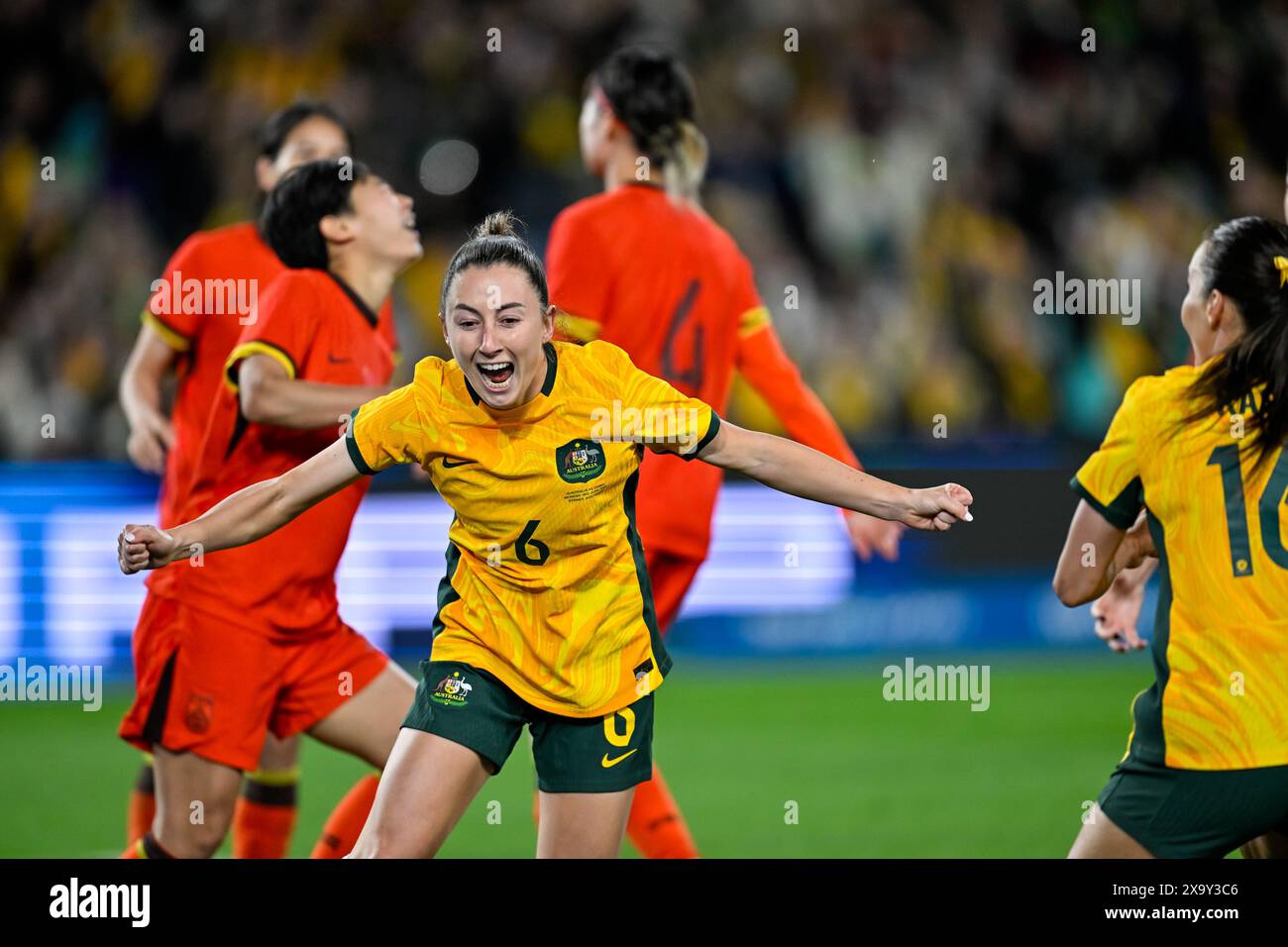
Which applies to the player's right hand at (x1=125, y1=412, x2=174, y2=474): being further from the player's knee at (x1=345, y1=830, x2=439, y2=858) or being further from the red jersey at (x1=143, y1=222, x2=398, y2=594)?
the player's knee at (x1=345, y1=830, x2=439, y2=858)

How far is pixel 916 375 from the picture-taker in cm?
1122

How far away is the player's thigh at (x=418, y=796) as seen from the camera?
11.0ft

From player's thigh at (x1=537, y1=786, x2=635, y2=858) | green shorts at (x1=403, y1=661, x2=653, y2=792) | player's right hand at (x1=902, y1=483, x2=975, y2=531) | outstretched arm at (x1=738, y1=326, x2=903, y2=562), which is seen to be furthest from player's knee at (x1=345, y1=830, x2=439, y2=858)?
outstretched arm at (x1=738, y1=326, x2=903, y2=562)

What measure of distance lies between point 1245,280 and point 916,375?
7711mm

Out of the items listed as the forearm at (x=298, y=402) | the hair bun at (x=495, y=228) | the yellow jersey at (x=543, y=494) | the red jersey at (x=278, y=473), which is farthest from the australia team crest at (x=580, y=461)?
the red jersey at (x=278, y=473)

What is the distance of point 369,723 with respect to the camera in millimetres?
4363

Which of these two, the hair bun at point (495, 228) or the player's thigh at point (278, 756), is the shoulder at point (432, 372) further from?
the player's thigh at point (278, 756)

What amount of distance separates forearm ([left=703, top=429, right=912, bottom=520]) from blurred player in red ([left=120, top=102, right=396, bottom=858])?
61.7 inches

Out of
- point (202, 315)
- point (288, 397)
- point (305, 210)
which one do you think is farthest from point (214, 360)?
point (288, 397)

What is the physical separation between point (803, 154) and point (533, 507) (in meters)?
9.23

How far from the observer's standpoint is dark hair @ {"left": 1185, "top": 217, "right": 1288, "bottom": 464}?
11.1ft

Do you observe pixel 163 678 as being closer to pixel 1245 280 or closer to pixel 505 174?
pixel 1245 280

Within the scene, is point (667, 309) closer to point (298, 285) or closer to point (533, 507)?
point (298, 285)
